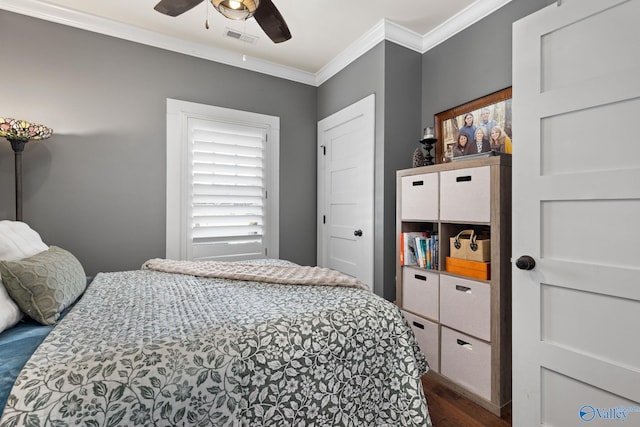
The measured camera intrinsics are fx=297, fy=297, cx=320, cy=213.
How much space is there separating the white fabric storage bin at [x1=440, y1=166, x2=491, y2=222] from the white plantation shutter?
1.94 meters

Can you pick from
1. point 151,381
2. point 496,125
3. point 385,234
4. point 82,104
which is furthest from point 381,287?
point 82,104

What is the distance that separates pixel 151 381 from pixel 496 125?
2.53m

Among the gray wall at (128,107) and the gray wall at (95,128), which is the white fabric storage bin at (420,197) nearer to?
the gray wall at (128,107)

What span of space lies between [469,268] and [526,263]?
0.48 meters

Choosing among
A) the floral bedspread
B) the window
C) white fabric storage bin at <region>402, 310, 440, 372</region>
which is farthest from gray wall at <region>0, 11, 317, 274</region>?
white fabric storage bin at <region>402, 310, 440, 372</region>

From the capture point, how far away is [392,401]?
1.29m

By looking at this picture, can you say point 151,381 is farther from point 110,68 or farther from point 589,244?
point 110,68

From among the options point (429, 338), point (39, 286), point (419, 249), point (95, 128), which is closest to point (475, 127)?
point (419, 249)

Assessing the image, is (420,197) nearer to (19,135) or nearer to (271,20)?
(271,20)

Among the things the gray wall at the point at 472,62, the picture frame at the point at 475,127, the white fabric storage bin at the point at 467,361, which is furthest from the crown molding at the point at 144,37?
the white fabric storage bin at the point at 467,361

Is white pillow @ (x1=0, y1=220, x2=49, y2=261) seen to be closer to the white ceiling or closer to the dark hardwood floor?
the white ceiling

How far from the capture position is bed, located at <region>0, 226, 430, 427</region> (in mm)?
A: 827

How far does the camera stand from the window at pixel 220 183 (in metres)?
2.89

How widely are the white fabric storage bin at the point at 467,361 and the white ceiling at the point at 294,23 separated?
241 centimetres
